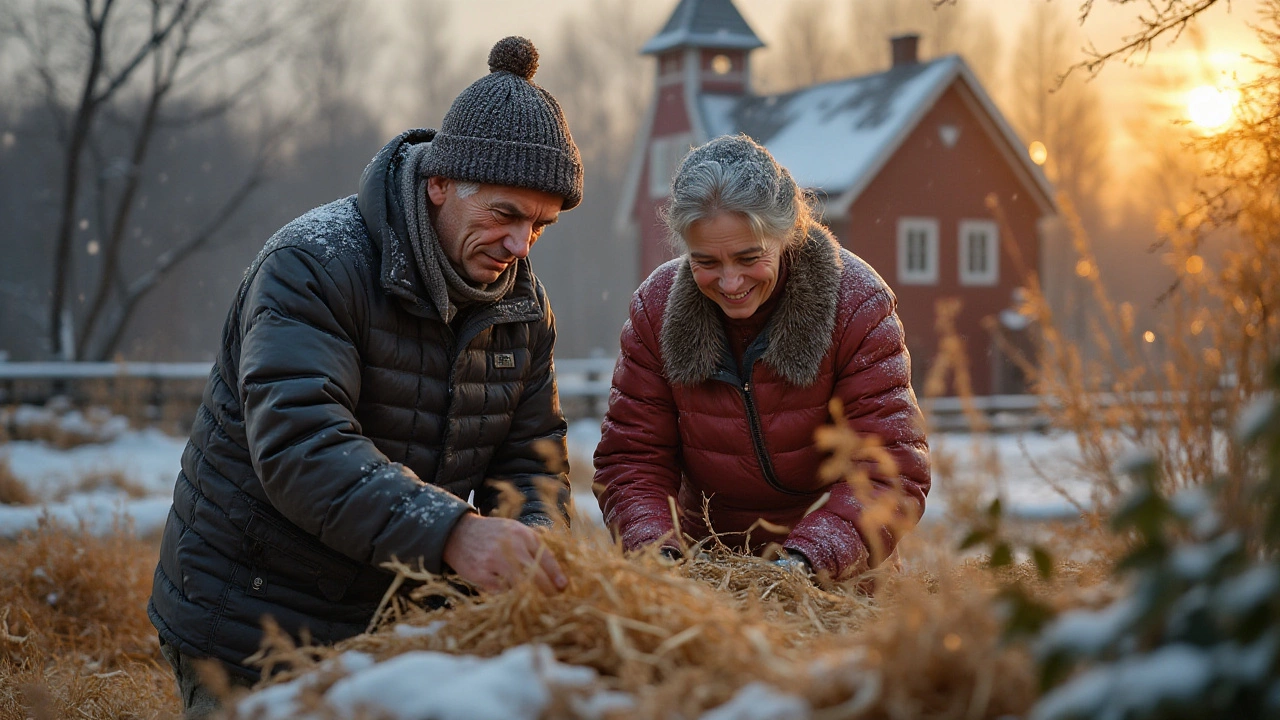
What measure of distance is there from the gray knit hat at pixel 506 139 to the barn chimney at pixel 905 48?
23398mm

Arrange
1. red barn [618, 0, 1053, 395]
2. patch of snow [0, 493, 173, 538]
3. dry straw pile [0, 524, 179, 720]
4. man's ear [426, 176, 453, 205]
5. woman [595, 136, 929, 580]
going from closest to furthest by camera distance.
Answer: man's ear [426, 176, 453, 205] < woman [595, 136, 929, 580] < dry straw pile [0, 524, 179, 720] < patch of snow [0, 493, 173, 538] < red barn [618, 0, 1053, 395]

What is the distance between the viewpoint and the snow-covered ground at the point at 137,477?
7078 mm

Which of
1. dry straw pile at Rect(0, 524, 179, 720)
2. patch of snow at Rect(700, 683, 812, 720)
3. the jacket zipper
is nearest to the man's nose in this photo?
the jacket zipper

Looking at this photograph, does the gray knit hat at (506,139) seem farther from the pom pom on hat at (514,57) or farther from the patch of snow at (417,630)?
the patch of snow at (417,630)

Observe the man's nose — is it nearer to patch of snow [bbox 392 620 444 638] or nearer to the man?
the man

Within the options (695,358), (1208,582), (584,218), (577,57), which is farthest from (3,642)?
(584,218)

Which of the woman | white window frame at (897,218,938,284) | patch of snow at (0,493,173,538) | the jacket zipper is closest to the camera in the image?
the woman

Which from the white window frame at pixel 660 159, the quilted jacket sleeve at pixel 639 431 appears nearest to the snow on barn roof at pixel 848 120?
the white window frame at pixel 660 159

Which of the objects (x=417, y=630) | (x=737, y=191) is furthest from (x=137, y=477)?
(x=417, y=630)

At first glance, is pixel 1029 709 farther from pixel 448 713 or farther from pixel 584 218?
pixel 584 218

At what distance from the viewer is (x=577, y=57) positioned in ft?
173

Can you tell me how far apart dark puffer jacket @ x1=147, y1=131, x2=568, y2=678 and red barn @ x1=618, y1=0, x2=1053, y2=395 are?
19.2 meters

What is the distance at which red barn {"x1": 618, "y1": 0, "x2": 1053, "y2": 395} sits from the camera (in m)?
22.5

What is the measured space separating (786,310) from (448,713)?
1971 mm
